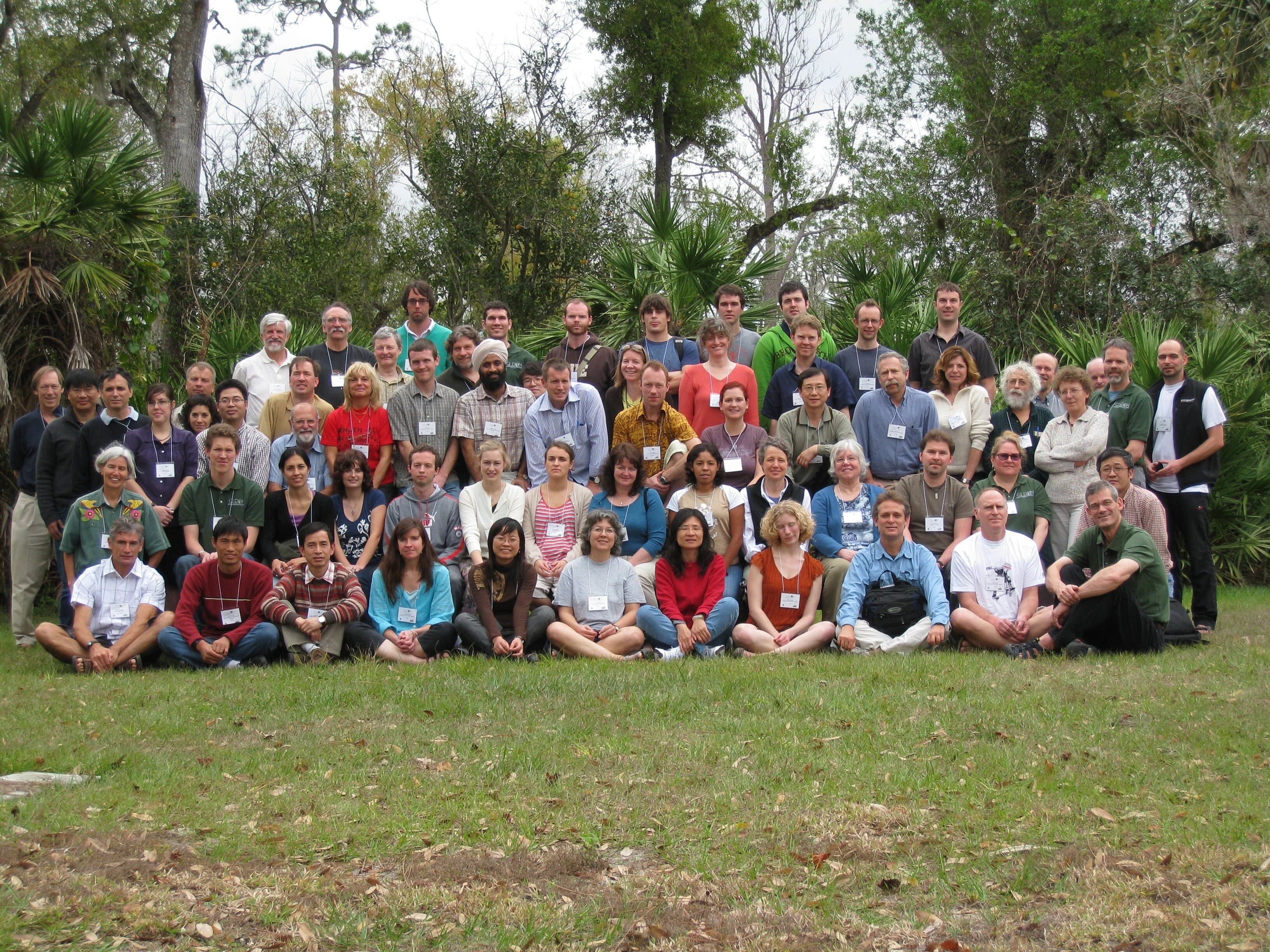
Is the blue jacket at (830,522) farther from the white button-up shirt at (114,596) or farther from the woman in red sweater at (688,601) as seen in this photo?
the white button-up shirt at (114,596)

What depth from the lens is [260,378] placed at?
407 inches

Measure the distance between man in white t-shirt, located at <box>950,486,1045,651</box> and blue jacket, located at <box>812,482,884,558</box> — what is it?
0.83 meters

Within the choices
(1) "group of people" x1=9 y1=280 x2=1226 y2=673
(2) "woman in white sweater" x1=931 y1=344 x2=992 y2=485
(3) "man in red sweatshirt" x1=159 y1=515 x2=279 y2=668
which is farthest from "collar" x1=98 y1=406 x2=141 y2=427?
(2) "woman in white sweater" x1=931 y1=344 x2=992 y2=485

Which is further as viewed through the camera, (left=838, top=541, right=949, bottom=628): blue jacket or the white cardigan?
the white cardigan

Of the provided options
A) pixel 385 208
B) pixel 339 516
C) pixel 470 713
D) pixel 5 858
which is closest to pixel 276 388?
pixel 339 516

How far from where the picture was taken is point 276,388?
1032 centimetres

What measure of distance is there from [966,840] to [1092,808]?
62 cm

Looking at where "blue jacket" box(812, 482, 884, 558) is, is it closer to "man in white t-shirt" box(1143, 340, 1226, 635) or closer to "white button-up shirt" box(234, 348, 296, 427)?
"man in white t-shirt" box(1143, 340, 1226, 635)

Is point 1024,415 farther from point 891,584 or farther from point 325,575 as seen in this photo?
point 325,575

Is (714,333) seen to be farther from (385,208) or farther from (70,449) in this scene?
(385,208)

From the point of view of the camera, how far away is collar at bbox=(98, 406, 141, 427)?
9.70 m

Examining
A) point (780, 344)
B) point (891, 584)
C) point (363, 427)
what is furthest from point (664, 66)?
point (891, 584)

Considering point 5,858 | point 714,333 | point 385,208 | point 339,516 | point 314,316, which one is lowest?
point 5,858

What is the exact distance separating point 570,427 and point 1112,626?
424 cm
